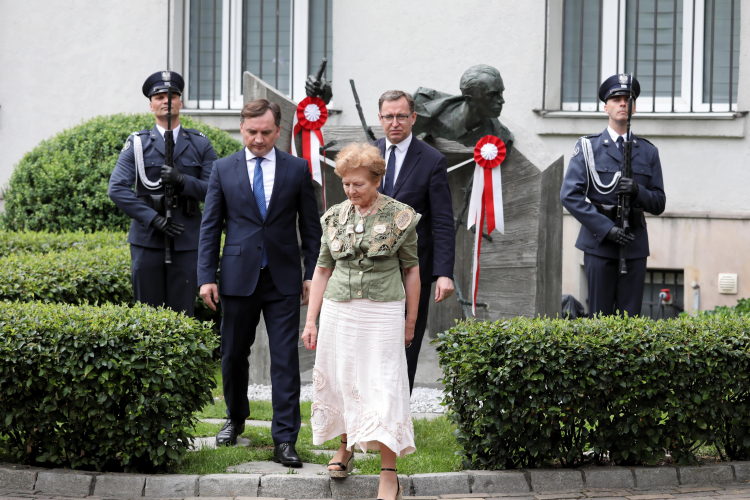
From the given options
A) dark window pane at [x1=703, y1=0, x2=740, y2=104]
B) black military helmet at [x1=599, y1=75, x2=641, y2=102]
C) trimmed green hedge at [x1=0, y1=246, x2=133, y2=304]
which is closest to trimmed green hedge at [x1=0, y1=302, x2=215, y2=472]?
trimmed green hedge at [x1=0, y1=246, x2=133, y2=304]

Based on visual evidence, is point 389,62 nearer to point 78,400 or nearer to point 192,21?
point 192,21

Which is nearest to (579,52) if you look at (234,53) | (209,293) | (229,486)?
(234,53)

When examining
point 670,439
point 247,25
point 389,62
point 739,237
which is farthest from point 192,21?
point 670,439

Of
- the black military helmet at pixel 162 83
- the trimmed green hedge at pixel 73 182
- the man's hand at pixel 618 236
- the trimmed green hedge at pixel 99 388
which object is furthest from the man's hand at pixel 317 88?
the trimmed green hedge at pixel 73 182

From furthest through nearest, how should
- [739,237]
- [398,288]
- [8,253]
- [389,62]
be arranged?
[389,62] → [739,237] → [8,253] → [398,288]

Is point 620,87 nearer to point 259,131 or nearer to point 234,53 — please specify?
point 259,131

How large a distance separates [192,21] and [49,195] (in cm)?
395

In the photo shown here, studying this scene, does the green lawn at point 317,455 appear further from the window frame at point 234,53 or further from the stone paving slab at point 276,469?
the window frame at point 234,53

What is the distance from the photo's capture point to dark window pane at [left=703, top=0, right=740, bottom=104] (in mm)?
10555

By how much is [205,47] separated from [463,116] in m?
6.56

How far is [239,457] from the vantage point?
4930 millimetres

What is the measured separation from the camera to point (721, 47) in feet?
34.9

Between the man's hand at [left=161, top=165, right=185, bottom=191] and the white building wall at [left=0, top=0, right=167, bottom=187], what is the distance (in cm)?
645

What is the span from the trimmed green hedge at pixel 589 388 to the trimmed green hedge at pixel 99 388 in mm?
1427
